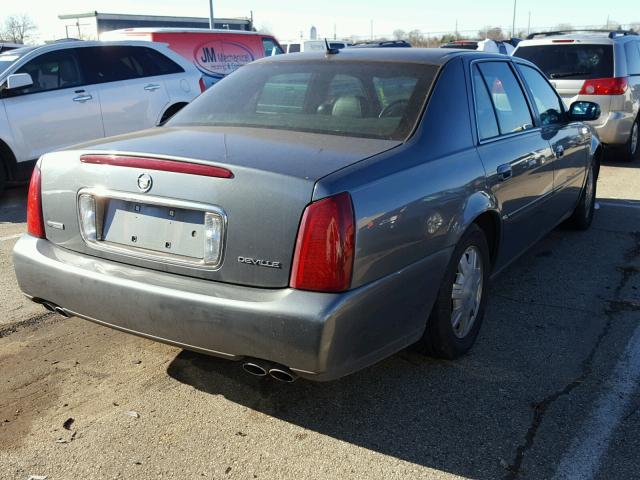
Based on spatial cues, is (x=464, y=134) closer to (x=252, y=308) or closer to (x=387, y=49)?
(x=387, y=49)

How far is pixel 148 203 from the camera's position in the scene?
9.16ft

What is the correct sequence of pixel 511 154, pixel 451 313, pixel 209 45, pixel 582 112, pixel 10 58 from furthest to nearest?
pixel 209 45 → pixel 10 58 → pixel 582 112 → pixel 511 154 → pixel 451 313

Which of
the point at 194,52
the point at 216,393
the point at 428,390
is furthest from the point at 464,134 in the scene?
the point at 194,52

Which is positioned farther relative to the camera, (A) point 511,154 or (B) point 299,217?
(A) point 511,154

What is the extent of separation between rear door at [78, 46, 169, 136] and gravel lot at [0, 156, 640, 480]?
4.76 meters

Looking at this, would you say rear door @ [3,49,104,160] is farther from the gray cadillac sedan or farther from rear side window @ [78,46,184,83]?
the gray cadillac sedan

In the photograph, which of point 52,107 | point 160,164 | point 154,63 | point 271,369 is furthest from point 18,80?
point 271,369

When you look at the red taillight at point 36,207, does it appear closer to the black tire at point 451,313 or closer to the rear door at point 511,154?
the black tire at point 451,313

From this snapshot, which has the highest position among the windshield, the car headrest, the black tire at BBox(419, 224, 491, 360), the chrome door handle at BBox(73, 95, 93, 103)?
the windshield

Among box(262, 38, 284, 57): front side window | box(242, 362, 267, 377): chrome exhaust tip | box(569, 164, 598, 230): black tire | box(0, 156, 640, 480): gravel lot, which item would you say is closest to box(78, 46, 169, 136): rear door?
box(0, 156, 640, 480): gravel lot

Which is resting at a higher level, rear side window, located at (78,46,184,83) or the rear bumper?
rear side window, located at (78,46,184,83)

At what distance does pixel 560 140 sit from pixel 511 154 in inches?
46.9

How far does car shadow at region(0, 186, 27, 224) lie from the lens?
6838 millimetres

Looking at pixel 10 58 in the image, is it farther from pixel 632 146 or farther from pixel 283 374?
pixel 632 146
